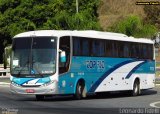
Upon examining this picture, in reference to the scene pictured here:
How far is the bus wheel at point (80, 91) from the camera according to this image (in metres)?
27.3

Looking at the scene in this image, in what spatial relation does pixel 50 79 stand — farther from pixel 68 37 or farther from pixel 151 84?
pixel 151 84

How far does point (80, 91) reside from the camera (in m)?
27.6

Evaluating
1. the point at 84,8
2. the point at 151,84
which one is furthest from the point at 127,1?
the point at 151,84

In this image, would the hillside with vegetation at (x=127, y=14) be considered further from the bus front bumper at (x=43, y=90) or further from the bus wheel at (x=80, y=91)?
the bus front bumper at (x=43, y=90)

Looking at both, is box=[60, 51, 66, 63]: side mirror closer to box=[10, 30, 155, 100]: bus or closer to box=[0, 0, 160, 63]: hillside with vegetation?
box=[10, 30, 155, 100]: bus

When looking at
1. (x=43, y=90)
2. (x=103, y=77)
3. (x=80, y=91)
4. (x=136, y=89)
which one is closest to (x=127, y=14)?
(x=136, y=89)

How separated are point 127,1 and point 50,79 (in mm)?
140447

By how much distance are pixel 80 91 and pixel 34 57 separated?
297 cm

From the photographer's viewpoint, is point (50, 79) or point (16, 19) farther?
point (16, 19)

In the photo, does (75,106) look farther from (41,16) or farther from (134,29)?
(41,16)

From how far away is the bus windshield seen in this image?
84.9 feet

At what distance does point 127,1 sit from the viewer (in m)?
165

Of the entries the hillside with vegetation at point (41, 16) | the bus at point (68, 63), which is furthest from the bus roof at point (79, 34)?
the hillside with vegetation at point (41, 16)

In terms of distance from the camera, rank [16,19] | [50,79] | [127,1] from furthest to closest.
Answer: [127,1] → [16,19] → [50,79]
